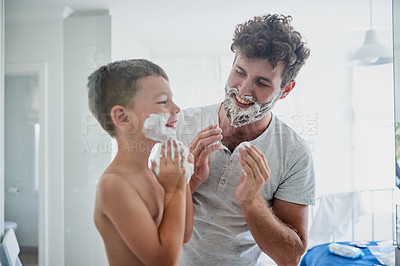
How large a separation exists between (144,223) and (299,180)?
0.46 m

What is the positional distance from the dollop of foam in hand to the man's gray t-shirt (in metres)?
0.04

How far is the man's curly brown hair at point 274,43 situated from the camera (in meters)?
0.81

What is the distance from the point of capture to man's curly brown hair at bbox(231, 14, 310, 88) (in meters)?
0.81

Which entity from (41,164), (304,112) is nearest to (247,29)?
(304,112)

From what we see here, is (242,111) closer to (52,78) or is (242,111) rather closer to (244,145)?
(244,145)

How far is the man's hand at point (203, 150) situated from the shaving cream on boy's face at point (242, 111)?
0.05m

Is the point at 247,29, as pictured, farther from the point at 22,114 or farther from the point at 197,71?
the point at 22,114

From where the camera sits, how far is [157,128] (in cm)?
80

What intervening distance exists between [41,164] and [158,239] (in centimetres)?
50

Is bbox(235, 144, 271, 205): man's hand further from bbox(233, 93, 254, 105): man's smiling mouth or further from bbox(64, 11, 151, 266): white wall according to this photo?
bbox(64, 11, 151, 266): white wall

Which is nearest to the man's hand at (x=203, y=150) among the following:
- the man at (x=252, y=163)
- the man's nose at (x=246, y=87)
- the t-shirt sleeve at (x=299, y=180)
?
the man at (x=252, y=163)

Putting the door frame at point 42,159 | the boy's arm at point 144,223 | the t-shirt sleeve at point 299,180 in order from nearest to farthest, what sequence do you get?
the boy's arm at point 144,223 → the t-shirt sleeve at point 299,180 → the door frame at point 42,159

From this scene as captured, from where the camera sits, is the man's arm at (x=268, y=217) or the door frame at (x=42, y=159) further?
the door frame at (x=42, y=159)

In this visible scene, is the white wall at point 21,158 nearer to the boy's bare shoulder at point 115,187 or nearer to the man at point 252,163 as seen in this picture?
the boy's bare shoulder at point 115,187
